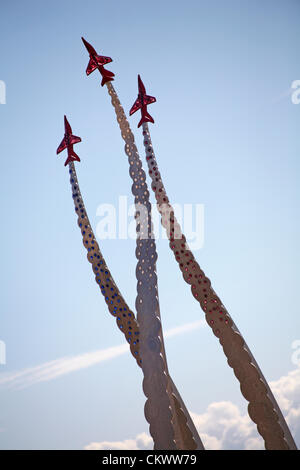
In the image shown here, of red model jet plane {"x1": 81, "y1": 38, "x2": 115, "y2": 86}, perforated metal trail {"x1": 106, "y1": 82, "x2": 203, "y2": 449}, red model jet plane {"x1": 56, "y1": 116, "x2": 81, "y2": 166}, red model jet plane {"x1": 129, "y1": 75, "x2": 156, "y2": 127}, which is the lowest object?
perforated metal trail {"x1": 106, "y1": 82, "x2": 203, "y2": 449}

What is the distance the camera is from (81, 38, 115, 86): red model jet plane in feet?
46.2

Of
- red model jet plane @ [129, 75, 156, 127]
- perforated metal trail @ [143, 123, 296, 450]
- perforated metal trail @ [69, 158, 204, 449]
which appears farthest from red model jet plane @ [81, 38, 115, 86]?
perforated metal trail @ [69, 158, 204, 449]

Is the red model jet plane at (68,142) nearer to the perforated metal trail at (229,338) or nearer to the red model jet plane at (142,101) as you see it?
the red model jet plane at (142,101)

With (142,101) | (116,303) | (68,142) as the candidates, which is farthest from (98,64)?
(116,303)

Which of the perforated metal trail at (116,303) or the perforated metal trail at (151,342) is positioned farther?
the perforated metal trail at (116,303)

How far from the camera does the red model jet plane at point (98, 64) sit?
14.1 metres

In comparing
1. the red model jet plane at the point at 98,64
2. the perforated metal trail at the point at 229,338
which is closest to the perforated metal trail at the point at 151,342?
the perforated metal trail at the point at 229,338

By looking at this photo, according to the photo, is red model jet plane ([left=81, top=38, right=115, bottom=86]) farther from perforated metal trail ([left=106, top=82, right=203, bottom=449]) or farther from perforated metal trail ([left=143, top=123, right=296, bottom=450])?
perforated metal trail ([left=143, top=123, right=296, bottom=450])

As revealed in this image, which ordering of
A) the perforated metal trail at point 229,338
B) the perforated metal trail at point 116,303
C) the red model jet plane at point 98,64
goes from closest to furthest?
the perforated metal trail at point 229,338 < the perforated metal trail at point 116,303 < the red model jet plane at point 98,64

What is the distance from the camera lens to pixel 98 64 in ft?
46.5

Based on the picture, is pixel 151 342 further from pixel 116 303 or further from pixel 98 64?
pixel 98 64
